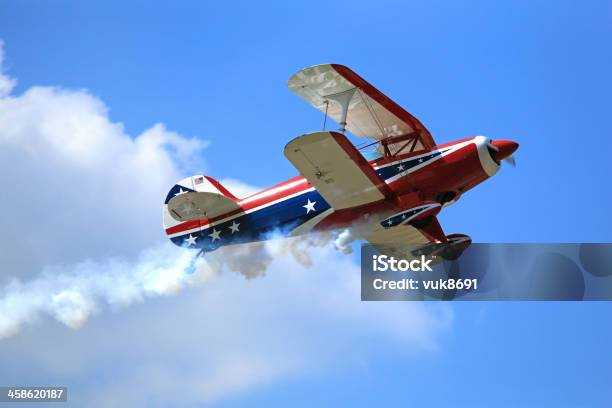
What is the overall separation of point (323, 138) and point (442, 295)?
216 inches

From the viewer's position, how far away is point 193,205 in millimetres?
24594

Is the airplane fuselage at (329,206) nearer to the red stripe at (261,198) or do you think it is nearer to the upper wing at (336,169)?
the red stripe at (261,198)

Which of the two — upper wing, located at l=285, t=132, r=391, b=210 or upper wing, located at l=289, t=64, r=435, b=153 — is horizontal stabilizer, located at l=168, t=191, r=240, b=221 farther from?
upper wing, located at l=289, t=64, r=435, b=153

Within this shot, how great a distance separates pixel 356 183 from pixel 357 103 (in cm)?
208

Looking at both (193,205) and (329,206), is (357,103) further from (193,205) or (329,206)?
(193,205)

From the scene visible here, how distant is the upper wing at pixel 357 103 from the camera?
22.6 meters

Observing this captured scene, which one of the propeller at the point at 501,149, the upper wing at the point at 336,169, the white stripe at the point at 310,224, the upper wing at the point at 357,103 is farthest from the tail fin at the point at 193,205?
the propeller at the point at 501,149

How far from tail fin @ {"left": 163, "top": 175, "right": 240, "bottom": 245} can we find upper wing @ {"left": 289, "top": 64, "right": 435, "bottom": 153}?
3.25 m

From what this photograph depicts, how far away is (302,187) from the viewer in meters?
24.1

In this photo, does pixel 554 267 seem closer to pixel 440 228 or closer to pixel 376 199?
pixel 440 228

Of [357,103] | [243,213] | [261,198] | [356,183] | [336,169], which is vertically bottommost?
[356,183]

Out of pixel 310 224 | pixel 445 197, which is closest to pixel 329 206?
pixel 310 224

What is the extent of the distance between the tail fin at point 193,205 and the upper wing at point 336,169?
2.86 metres

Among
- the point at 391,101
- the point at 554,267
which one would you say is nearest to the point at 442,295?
the point at 554,267
